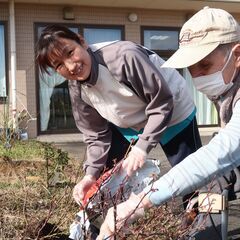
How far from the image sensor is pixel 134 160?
7.79 ft

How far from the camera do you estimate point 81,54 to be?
2512mm

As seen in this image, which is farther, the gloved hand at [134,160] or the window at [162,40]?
the window at [162,40]

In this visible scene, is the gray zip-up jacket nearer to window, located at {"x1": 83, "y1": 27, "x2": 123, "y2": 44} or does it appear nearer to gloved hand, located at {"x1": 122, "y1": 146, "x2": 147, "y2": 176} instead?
gloved hand, located at {"x1": 122, "y1": 146, "x2": 147, "y2": 176}

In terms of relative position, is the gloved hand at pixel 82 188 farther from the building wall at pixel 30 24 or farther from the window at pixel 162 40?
the window at pixel 162 40

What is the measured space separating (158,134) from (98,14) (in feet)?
29.6

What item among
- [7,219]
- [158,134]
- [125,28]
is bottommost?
[7,219]

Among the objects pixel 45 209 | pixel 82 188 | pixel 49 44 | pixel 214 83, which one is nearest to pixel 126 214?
pixel 214 83

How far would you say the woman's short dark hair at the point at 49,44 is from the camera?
98.3 inches

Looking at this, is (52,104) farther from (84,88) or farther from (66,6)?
(84,88)

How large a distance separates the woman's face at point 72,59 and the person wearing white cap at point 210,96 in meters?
0.68

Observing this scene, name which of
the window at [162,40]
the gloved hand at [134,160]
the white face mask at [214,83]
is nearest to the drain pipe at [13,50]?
the window at [162,40]

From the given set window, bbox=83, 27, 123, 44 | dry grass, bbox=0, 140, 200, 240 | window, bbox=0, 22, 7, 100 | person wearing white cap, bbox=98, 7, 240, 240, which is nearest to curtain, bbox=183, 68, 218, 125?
window, bbox=83, 27, 123, 44

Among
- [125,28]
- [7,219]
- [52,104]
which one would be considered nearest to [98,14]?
[125,28]

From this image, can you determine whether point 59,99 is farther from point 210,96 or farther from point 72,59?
point 210,96
